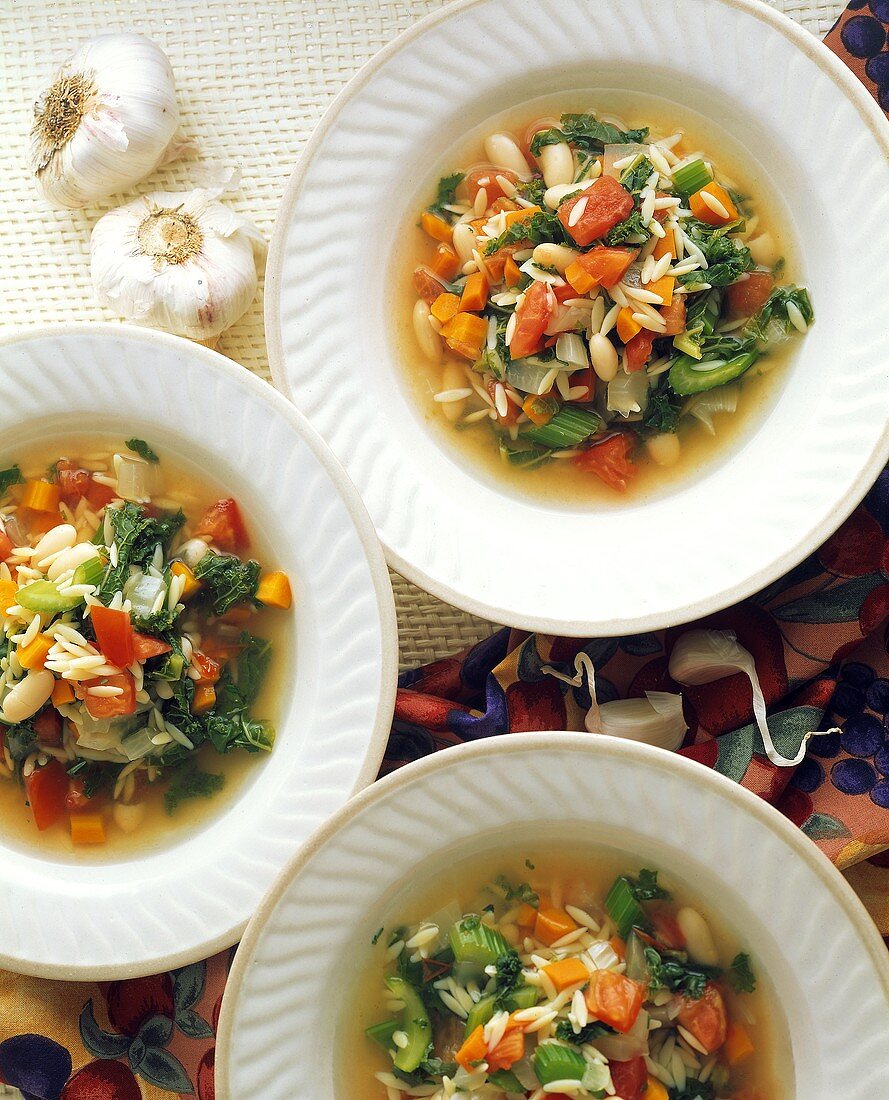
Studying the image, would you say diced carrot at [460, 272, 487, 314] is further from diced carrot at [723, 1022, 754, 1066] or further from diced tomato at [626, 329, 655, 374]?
diced carrot at [723, 1022, 754, 1066]

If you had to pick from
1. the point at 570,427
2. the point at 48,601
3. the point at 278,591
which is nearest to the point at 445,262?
the point at 570,427

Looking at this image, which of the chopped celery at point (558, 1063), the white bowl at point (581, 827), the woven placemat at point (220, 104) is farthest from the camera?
the woven placemat at point (220, 104)

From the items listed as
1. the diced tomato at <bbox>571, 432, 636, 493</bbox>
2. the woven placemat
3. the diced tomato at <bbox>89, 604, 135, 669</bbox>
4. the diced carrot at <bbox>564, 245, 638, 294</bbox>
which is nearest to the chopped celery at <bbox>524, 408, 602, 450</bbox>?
the diced tomato at <bbox>571, 432, 636, 493</bbox>

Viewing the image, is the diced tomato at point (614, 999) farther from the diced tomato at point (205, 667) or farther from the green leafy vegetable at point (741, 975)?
the diced tomato at point (205, 667)

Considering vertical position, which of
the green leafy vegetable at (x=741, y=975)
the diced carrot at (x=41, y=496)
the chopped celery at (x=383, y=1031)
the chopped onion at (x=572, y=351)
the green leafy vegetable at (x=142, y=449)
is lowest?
the chopped celery at (x=383, y=1031)

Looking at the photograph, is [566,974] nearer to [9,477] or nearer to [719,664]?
[719,664]

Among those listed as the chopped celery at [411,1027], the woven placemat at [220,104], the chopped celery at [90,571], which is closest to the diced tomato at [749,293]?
the woven placemat at [220,104]
